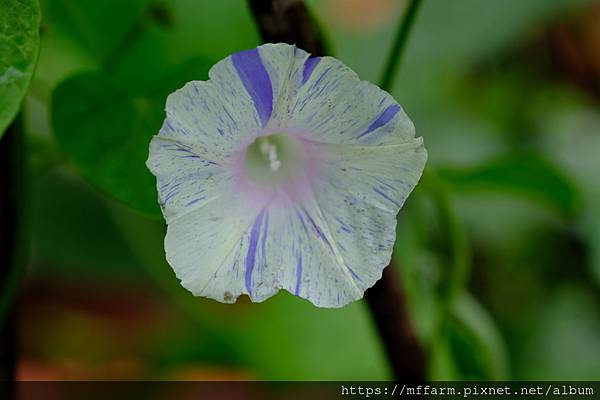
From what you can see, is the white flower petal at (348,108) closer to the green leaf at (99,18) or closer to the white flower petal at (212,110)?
the white flower petal at (212,110)

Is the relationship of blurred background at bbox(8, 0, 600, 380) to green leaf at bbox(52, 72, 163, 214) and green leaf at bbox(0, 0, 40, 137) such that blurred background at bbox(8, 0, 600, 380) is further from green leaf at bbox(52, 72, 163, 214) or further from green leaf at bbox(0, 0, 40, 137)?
green leaf at bbox(0, 0, 40, 137)

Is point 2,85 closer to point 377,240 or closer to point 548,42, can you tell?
point 377,240

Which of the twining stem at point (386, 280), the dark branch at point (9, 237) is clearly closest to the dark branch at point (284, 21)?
the twining stem at point (386, 280)

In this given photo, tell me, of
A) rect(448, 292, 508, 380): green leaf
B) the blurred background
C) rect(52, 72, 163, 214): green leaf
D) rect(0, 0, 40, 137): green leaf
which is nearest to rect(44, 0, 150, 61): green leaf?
the blurred background

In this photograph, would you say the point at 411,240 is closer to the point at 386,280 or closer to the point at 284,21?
the point at 386,280

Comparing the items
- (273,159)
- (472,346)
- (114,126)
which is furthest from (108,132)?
(472,346)

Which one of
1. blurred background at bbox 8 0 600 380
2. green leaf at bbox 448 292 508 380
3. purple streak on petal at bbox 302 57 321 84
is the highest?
purple streak on petal at bbox 302 57 321 84
